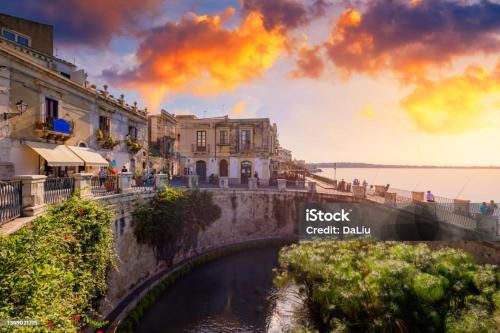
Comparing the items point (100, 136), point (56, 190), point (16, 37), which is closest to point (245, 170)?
point (100, 136)

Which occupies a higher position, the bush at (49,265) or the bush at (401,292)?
→ the bush at (49,265)

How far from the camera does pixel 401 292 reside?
31.2 feet

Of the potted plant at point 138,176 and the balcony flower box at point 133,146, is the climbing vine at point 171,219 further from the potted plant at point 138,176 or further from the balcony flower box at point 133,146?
the balcony flower box at point 133,146

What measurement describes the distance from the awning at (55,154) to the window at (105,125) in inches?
178

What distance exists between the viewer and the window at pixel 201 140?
34656 millimetres

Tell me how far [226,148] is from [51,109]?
19.9 m

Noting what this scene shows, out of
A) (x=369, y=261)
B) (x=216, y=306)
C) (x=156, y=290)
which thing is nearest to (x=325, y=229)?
(x=369, y=261)

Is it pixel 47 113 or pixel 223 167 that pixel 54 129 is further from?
pixel 223 167

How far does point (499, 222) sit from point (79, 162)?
871 inches

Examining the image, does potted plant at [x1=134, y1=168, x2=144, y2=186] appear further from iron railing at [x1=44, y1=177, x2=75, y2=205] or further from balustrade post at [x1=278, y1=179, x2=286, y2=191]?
balustrade post at [x1=278, y1=179, x2=286, y2=191]

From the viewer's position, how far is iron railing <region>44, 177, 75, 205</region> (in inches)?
394

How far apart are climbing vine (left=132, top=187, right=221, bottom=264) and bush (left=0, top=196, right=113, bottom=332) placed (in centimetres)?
697

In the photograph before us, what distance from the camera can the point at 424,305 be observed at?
9227 mm

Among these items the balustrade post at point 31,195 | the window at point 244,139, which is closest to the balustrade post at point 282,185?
the window at point 244,139
